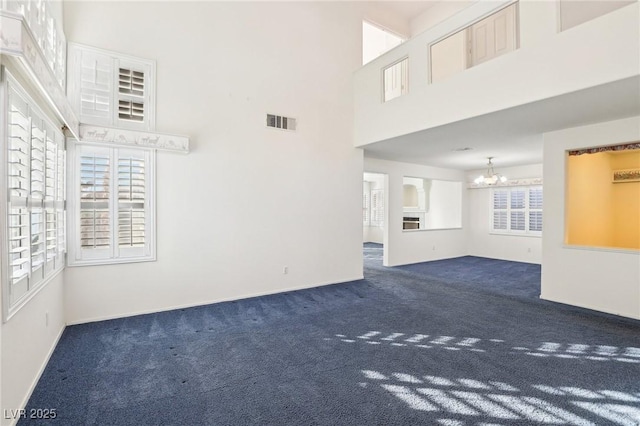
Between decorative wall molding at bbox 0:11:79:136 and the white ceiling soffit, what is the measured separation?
14.1 feet

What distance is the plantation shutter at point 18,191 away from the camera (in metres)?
1.89

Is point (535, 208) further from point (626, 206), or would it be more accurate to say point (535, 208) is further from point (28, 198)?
point (28, 198)

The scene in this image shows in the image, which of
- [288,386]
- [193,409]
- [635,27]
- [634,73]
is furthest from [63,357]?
[635,27]

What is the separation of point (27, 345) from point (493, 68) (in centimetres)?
524

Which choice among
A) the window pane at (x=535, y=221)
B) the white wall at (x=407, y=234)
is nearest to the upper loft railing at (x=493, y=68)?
the white wall at (x=407, y=234)

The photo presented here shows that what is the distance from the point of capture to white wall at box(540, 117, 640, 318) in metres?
3.87

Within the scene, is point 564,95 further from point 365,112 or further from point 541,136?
point 365,112

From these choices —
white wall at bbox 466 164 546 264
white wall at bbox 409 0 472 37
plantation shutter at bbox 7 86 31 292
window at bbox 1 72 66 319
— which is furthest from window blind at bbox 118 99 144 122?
white wall at bbox 466 164 546 264

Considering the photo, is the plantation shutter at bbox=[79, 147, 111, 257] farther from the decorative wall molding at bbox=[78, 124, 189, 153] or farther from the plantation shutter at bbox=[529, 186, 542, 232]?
the plantation shutter at bbox=[529, 186, 542, 232]

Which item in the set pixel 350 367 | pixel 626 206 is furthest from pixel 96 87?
pixel 626 206

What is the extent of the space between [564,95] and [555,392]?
283 centimetres

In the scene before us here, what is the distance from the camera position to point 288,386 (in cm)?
233

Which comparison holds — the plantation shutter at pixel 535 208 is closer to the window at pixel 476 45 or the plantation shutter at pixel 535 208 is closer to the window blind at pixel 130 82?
the window at pixel 476 45

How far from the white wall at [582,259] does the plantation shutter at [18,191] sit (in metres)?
6.07
